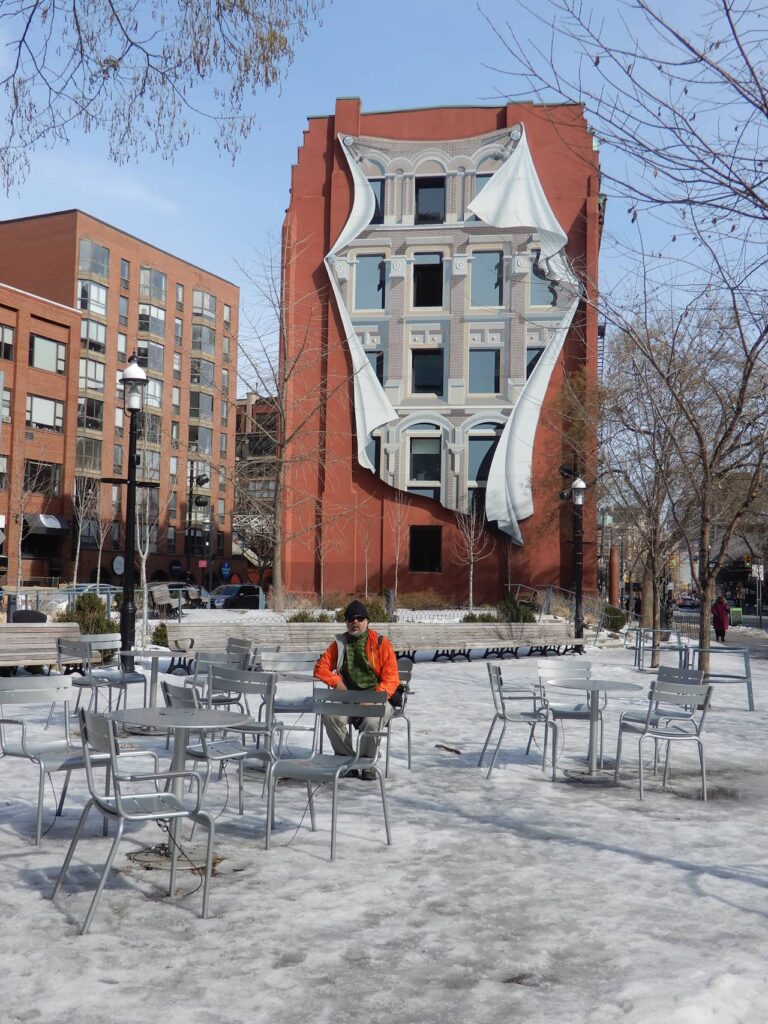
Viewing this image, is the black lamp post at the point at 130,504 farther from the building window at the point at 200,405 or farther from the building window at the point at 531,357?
the building window at the point at 200,405

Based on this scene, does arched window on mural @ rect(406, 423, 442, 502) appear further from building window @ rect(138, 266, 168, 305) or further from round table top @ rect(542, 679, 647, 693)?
building window @ rect(138, 266, 168, 305)

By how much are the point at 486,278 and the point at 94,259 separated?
111 ft

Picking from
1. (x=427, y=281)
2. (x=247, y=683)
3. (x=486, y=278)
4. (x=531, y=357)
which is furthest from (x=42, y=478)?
(x=247, y=683)

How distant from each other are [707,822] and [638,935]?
9.59 ft

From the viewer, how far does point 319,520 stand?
40.8m

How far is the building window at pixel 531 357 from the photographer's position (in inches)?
1576

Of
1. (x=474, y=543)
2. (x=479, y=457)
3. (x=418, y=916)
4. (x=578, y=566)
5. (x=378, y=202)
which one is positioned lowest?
(x=418, y=916)

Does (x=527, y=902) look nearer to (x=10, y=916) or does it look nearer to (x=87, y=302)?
(x=10, y=916)

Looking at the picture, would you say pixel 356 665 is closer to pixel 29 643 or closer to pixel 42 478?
pixel 29 643

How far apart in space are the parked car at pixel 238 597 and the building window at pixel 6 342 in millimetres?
17779

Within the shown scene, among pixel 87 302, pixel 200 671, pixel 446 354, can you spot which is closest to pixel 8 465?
pixel 87 302

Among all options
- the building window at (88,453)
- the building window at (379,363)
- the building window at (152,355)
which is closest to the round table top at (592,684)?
the building window at (379,363)

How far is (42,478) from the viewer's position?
56500 mm

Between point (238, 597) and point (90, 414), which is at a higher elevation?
point (90, 414)
